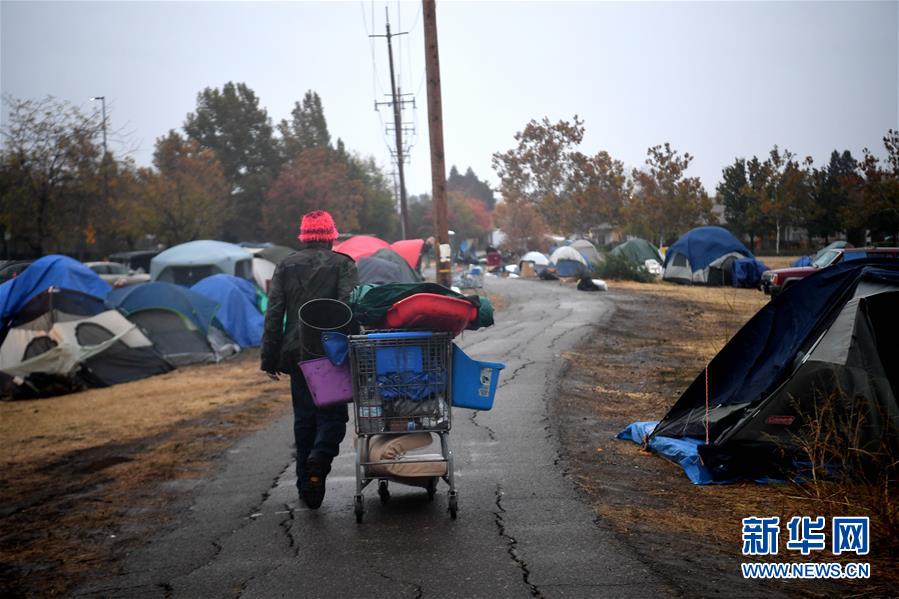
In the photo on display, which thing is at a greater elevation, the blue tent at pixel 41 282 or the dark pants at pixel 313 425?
the blue tent at pixel 41 282

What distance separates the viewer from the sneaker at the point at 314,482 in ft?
20.4

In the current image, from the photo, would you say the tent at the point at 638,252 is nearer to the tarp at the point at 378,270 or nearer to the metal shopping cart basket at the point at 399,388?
the tarp at the point at 378,270

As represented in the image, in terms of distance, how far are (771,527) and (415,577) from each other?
2.46 m

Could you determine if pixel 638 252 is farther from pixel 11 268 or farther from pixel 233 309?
pixel 11 268

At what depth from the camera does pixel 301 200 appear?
65.6 m

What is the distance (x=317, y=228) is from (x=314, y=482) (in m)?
1.87

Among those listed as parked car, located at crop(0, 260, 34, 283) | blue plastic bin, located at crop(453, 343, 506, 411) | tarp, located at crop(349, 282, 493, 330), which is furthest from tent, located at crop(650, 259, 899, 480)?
parked car, located at crop(0, 260, 34, 283)

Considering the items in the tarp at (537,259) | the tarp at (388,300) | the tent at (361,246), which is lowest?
the tarp at (537,259)

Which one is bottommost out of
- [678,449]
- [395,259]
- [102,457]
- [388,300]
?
[102,457]

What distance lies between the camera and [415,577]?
16.1ft

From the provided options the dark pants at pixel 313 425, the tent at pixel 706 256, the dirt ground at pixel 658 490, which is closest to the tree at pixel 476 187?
the tent at pixel 706 256

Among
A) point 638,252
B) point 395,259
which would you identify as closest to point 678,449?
point 395,259

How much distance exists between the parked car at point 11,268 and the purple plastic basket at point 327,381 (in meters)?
11.1

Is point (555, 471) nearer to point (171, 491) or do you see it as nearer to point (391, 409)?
point (391, 409)
